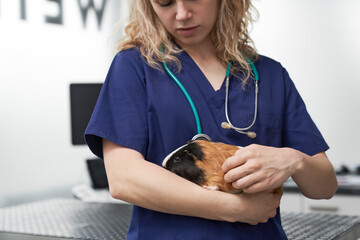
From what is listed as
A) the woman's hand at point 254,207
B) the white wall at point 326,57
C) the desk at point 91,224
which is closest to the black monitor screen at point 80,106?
the desk at point 91,224

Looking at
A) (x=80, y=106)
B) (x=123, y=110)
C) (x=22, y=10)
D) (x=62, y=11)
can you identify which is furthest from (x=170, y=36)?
(x=62, y=11)

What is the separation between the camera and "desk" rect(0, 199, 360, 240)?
1.37 meters

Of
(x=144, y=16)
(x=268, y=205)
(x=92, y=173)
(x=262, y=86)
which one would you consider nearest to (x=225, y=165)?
(x=268, y=205)

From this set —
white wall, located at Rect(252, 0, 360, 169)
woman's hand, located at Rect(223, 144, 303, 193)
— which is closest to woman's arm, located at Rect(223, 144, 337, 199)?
woman's hand, located at Rect(223, 144, 303, 193)

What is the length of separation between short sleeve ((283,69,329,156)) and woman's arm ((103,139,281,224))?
0.20 m

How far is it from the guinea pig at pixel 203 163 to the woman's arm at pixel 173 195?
2cm

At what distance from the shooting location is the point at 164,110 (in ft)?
3.28

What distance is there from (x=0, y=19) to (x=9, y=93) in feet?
1.24

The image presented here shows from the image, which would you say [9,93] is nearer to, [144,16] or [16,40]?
[16,40]

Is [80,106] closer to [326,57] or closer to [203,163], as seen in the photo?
[326,57]

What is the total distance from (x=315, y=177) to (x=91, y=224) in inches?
29.2

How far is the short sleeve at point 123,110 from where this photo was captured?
0.99 meters

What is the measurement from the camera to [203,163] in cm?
92

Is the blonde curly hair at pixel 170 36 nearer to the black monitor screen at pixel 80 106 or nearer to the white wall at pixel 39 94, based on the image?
the black monitor screen at pixel 80 106
